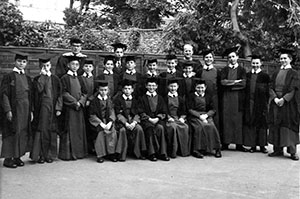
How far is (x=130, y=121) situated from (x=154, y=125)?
0.42 m

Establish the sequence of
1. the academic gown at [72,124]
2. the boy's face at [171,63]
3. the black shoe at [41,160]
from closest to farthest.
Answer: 1. the black shoe at [41,160]
2. the academic gown at [72,124]
3. the boy's face at [171,63]

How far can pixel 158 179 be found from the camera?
6.39m

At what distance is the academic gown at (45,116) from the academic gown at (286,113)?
373 cm

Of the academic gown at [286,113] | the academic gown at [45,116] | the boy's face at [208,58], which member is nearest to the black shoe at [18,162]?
the academic gown at [45,116]

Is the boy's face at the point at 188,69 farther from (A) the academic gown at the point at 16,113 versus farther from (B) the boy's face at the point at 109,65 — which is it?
(A) the academic gown at the point at 16,113

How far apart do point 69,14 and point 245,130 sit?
483 inches

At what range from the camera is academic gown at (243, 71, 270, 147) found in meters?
8.59

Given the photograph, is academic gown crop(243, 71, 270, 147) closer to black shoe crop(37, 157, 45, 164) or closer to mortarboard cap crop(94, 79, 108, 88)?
mortarboard cap crop(94, 79, 108, 88)

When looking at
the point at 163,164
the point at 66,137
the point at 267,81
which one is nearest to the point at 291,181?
the point at 163,164

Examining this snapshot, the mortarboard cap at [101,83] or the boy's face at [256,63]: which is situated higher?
the boy's face at [256,63]

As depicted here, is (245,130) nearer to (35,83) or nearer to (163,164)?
(163,164)

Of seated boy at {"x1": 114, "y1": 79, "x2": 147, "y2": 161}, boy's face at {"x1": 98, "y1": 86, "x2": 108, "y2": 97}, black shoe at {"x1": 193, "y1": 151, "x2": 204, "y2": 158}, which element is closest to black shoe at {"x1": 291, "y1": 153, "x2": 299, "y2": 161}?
black shoe at {"x1": 193, "y1": 151, "x2": 204, "y2": 158}

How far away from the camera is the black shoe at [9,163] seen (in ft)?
22.9

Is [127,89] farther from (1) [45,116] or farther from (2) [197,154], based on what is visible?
(2) [197,154]
